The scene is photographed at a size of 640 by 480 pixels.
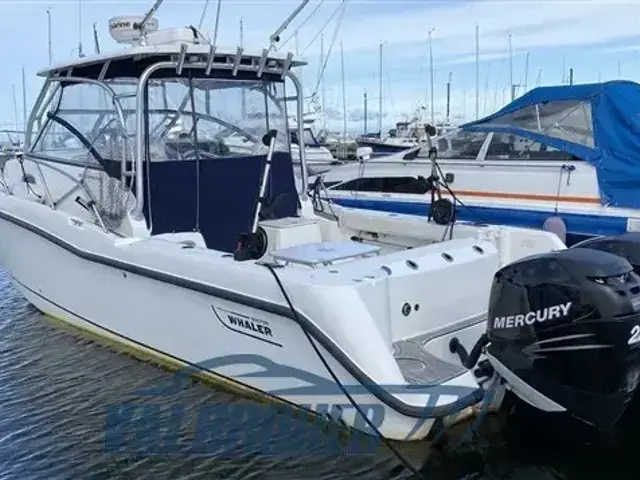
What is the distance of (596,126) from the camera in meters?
7.52

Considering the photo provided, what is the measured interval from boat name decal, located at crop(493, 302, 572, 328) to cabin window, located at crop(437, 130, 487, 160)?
5404 mm

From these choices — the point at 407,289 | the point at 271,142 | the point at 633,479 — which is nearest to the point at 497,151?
the point at 271,142

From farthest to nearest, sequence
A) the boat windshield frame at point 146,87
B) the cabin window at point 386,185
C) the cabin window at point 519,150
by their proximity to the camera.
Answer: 1. the cabin window at point 386,185
2. the cabin window at point 519,150
3. the boat windshield frame at point 146,87

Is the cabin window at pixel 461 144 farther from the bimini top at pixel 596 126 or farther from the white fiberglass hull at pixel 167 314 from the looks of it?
the white fiberglass hull at pixel 167 314

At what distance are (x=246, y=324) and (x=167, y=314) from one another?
33.2 inches

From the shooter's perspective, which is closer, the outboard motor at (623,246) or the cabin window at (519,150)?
the outboard motor at (623,246)

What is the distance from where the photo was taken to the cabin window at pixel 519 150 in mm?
7820

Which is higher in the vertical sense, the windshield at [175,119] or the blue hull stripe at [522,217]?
the windshield at [175,119]

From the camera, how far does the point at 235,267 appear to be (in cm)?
438

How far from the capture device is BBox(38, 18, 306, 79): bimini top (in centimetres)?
532

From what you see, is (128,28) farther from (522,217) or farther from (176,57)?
(522,217)

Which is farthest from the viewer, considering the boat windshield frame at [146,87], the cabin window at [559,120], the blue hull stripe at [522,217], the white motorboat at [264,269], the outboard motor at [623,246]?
the cabin window at [559,120]

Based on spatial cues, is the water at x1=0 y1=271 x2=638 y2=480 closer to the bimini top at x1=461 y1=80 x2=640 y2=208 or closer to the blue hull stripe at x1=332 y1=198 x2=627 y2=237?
the blue hull stripe at x1=332 y1=198 x2=627 y2=237

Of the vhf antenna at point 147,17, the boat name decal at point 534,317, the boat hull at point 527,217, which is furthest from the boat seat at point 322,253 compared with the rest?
the boat hull at point 527,217
